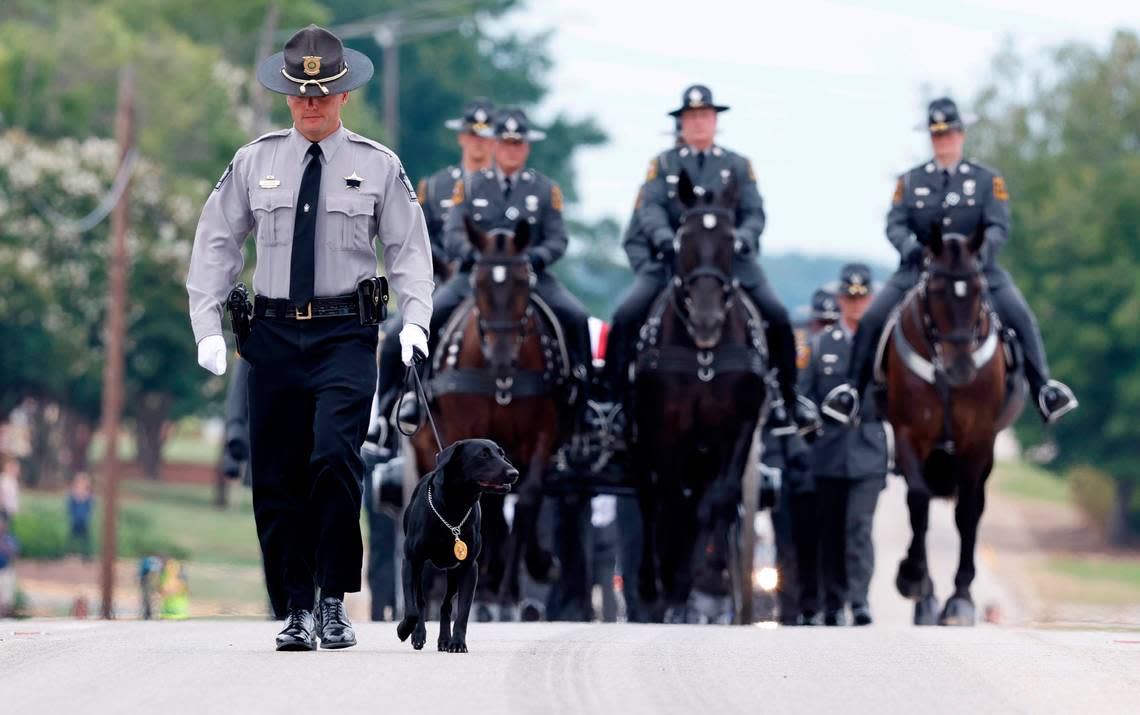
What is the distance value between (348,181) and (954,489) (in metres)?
8.11

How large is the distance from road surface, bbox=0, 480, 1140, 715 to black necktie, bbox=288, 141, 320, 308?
4.99 feet

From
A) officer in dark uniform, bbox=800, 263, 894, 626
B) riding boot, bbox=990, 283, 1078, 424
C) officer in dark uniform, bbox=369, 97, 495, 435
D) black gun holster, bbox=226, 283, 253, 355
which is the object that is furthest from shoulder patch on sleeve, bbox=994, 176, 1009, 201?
black gun holster, bbox=226, 283, 253, 355

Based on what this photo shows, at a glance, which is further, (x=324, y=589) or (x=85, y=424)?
(x=85, y=424)

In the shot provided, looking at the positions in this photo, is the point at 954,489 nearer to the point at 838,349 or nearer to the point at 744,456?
the point at 744,456

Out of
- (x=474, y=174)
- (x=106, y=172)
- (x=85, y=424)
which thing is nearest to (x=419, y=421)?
(x=474, y=174)

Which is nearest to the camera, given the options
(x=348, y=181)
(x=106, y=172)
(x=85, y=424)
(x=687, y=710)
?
(x=687, y=710)

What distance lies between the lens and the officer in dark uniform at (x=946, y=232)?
18484 millimetres

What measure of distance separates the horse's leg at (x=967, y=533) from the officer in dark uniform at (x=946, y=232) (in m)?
0.74

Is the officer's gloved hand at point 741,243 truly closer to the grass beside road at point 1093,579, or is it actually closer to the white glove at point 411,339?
the white glove at point 411,339

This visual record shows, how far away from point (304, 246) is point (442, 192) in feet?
26.2

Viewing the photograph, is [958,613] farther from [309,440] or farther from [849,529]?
[309,440]

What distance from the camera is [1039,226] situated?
66.7m

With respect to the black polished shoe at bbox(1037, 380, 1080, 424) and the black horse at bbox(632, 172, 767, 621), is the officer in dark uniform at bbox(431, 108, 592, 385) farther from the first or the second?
the black polished shoe at bbox(1037, 380, 1080, 424)

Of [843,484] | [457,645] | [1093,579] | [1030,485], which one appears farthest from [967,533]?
[1030,485]
